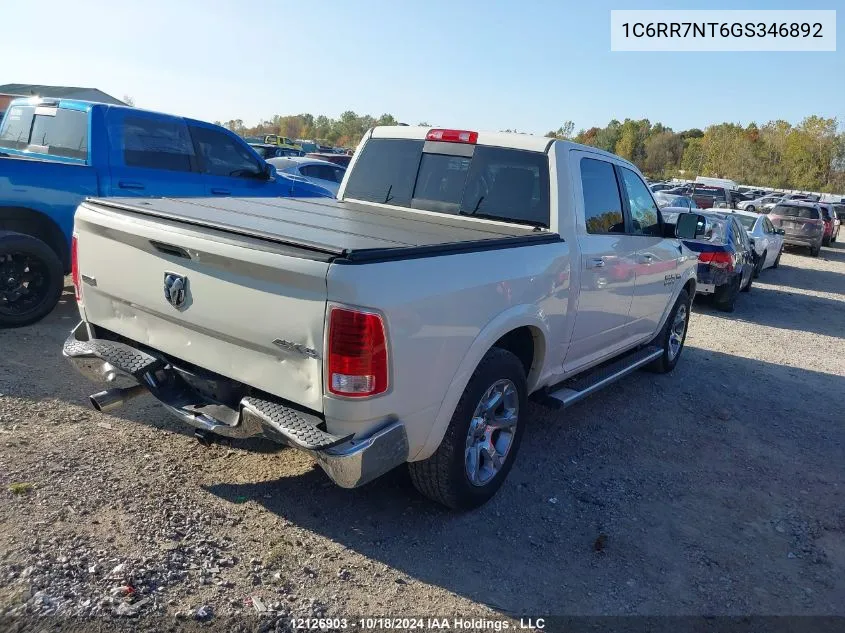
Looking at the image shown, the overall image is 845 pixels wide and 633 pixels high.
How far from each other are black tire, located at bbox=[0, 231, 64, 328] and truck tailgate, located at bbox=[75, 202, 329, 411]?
262 centimetres

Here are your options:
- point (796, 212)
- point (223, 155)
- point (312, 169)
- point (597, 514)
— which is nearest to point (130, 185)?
point (223, 155)

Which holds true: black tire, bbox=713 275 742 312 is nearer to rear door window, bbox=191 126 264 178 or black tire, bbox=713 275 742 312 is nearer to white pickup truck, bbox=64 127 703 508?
white pickup truck, bbox=64 127 703 508

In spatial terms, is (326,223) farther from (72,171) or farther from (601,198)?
(72,171)

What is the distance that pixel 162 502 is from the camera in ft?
11.4

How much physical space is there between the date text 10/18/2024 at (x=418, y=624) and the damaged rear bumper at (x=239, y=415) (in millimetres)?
555

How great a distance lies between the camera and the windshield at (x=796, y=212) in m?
20.2

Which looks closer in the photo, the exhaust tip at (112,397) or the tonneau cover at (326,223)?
the tonneau cover at (326,223)

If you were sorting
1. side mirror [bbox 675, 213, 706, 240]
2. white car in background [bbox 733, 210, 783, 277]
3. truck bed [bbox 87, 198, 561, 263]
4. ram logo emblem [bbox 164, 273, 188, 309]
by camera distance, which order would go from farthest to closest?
white car in background [bbox 733, 210, 783, 277] → side mirror [bbox 675, 213, 706, 240] → ram logo emblem [bbox 164, 273, 188, 309] → truck bed [bbox 87, 198, 561, 263]

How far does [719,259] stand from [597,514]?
7.71 metres

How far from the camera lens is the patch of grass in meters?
3.40

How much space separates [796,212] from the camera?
2048cm

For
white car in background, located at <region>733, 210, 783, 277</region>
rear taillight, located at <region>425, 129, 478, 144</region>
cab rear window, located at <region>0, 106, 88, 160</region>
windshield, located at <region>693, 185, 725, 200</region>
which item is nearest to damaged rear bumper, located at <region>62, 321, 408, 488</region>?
rear taillight, located at <region>425, 129, 478, 144</region>

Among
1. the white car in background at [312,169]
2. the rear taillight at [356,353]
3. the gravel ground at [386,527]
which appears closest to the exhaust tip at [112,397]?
the gravel ground at [386,527]

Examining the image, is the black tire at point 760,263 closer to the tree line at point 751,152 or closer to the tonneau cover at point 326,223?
the tonneau cover at point 326,223
